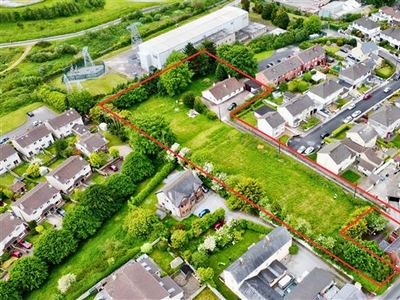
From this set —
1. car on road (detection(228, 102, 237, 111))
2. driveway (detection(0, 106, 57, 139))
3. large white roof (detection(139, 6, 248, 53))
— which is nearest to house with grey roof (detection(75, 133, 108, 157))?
driveway (detection(0, 106, 57, 139))

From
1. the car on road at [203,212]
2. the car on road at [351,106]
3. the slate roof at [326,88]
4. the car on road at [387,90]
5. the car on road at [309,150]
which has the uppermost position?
the slate roof at [326,88]

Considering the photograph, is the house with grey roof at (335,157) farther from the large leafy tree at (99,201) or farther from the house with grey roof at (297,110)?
the large leafy tree at (99,201)

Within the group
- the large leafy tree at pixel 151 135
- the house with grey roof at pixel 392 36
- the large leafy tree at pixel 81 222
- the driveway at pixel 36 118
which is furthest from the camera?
the house with grey roof at pixel 392 36

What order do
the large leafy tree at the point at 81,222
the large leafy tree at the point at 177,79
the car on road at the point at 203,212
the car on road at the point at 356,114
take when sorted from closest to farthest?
the large leafy tree at the point at 81,222, the car on road at the point at 203,212, the car on road at the point at 356,114, the large leafy tree at the point at 177,79

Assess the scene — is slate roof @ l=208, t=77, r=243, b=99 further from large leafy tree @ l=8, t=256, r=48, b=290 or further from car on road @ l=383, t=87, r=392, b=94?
large leafy tree @ l=8, t=256, r=48, b=290

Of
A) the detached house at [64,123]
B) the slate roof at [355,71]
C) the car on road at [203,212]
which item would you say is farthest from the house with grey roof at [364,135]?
the detached house at [64,123]

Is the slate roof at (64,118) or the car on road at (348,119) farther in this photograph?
the slate roof at (64,118)

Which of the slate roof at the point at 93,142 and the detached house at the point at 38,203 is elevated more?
the slate roof at the point at 93,142
